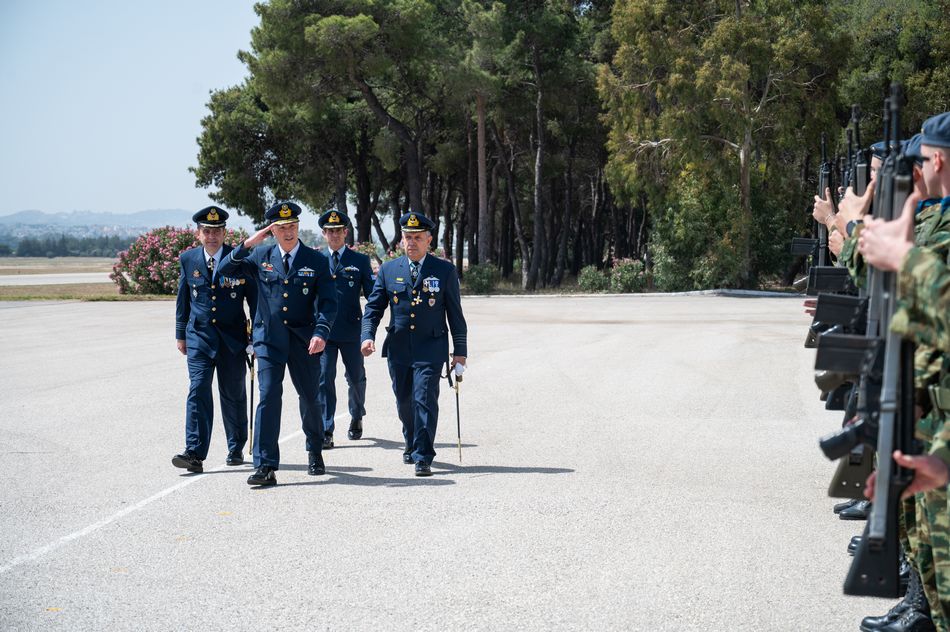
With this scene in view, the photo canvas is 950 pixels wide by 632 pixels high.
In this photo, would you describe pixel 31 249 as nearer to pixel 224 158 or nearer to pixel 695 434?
pixel 224 158

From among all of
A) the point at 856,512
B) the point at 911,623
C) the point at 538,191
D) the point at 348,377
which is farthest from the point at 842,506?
the point at 538,191

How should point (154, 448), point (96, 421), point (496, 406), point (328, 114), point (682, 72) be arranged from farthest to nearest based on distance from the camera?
point (328, 114) < point (682, 72) < point (496, 406) < point (96, 421) < point (154, 448)

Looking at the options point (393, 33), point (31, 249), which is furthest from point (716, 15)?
point (31, 249)

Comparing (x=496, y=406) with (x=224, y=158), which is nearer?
(x=496, y=406)

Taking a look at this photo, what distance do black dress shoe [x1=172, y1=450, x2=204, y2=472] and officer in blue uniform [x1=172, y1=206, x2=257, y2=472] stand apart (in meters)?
0.33

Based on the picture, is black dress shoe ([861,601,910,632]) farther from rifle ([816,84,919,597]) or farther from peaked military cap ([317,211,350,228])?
peaked military cap ([317,211,350,228])

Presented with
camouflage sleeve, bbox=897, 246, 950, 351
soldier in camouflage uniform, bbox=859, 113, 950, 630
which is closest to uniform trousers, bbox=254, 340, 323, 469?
soldier in camouflage uniform, bbox=859, 113, 950, 630

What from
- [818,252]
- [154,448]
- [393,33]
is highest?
[393,33]

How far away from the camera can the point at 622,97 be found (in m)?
39.6

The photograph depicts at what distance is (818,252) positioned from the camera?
28.2ft

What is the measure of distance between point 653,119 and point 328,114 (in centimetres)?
1633

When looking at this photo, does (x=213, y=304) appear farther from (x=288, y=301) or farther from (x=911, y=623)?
(x=911, y=623)

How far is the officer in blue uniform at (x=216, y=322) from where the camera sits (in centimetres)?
903

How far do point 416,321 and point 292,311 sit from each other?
1.00 m
